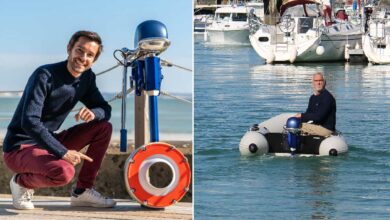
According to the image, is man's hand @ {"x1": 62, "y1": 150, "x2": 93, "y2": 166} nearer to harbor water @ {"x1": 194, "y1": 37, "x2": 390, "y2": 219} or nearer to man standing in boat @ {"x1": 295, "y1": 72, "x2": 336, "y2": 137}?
harbor water @ {"x1": 194, "y1": 37, "x2": 390, "y2": 219}

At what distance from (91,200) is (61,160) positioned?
0.21m

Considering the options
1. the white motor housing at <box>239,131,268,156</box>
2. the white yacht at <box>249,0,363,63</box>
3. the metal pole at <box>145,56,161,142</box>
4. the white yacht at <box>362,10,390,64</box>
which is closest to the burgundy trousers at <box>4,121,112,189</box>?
the metal pole at <box>145,56,161,142</box>

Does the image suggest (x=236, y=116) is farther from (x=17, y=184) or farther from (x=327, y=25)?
(x=327, y=25)

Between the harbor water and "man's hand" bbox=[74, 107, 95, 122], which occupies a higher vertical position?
"man's hand" bbox=[74, 107, 95, 122]

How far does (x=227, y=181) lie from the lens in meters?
4.34

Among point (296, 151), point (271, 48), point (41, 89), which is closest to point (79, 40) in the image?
point (41, 89)

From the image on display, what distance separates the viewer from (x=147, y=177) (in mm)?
2449

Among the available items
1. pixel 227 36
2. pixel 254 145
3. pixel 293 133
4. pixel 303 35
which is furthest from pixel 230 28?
pixel 293 133

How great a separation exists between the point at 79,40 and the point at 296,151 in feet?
6.82

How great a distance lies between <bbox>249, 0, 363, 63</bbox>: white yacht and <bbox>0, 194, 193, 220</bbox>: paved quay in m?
5.52

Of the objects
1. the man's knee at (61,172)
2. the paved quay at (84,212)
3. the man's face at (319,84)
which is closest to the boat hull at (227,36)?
the man's face at (319,84)

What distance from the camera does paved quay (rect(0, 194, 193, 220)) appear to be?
7.61 ft

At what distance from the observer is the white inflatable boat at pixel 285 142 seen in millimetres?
4219

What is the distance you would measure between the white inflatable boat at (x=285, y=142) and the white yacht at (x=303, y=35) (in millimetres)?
3556
